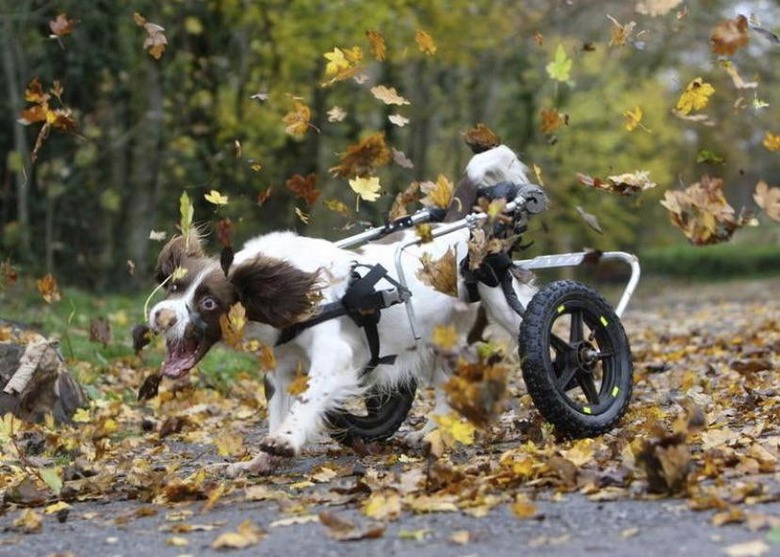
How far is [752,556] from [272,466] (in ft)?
9.77

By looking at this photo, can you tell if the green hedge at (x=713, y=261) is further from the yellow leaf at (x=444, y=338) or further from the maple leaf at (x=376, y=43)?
the yellow leaf at (x=444, y=338)

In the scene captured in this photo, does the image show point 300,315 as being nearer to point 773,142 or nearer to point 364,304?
point 364,304

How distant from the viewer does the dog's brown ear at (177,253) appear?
643cm

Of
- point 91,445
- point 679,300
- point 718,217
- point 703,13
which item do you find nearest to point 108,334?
point 91,445

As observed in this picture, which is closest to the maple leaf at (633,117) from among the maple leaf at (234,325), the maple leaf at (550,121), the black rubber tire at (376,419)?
the maple leaf at (550,121)

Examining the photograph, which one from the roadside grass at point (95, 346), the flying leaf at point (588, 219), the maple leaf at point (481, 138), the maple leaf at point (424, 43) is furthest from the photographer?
the roadside grass at point (95, 346)

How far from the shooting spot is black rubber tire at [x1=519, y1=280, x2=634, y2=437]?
6.36m

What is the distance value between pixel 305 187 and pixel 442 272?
965mm

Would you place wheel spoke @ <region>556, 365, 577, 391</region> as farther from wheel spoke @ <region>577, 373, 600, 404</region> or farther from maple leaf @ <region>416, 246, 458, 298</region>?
maple leaf @ <region>416, 246, 458, 298</region>

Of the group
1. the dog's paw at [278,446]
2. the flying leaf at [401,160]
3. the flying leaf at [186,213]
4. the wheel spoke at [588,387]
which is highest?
the flying leaf at [401,160]

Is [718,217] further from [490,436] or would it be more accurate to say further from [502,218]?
[490,436]

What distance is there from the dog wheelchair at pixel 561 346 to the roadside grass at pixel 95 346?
225 cm

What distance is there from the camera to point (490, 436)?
274 inches

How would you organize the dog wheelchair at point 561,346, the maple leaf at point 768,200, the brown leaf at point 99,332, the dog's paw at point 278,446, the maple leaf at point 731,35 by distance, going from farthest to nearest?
the brown leaf at point 99,332 < the dog wheelchair at point 561,346 < the dog's paw at point 278,446 < the maple leaf at point 731,35 < the maple leaf at point 768,200
